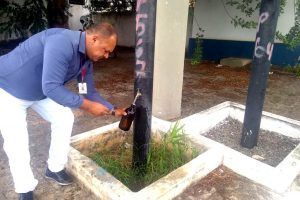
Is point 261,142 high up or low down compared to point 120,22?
down

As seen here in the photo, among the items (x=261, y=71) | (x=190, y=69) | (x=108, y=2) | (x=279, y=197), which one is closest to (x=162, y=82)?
(x=261, y=71)

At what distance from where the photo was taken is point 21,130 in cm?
265

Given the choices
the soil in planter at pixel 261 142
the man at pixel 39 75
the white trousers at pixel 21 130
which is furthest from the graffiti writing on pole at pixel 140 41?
the soil in planter at pixel 261 142

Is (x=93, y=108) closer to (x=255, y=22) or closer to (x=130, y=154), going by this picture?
(x=130, y=154)

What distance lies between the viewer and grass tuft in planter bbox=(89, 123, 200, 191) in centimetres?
321

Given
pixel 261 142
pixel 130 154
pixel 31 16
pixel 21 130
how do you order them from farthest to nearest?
pixel 31 16 → pixel 261 142 → pixel 130 154 → pixel 21 130

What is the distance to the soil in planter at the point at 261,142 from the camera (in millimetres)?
3779

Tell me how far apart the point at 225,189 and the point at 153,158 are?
860mm

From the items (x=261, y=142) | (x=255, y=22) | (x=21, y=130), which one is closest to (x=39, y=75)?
(x=21, y=130)

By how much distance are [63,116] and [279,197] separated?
2344 millimetres

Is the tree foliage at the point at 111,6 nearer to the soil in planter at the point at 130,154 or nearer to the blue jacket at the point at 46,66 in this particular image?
the soil in planter at the point at 130,154

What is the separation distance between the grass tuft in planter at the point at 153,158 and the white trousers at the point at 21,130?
0.68 metres

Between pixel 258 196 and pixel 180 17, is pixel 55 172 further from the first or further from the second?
pixel 180 17

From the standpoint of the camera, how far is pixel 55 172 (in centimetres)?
311
